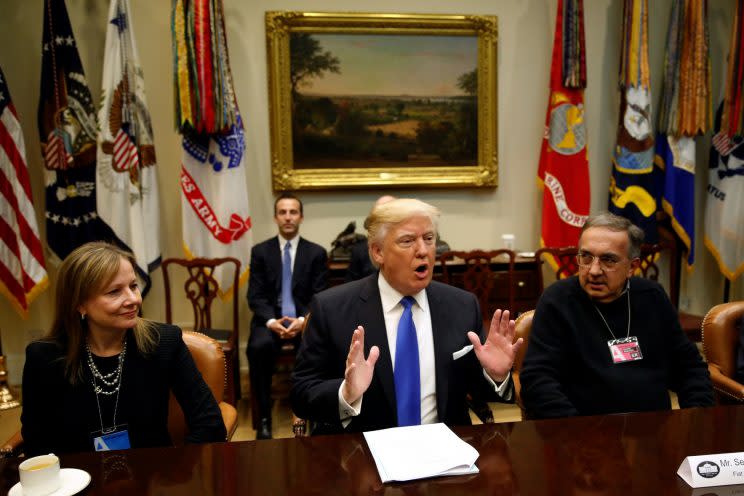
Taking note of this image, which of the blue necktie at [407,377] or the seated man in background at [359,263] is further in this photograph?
the seated man in background at [359,263]

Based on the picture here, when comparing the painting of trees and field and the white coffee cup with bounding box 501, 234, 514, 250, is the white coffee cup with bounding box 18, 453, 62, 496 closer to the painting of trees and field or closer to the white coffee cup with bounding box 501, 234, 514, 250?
the painting of trees and field

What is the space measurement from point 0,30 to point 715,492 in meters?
5.17

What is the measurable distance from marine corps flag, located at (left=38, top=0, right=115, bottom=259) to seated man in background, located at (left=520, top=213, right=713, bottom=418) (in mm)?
3307

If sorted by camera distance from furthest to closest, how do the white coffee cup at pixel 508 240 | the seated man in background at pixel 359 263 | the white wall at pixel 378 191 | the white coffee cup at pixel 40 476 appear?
the white coffee cup at pixel 508 240
the white wall at pixel 378 191
the seated man in background at pixel 359 263
the white coffee cup at pixel 40 476

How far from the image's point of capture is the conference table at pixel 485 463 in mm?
1255

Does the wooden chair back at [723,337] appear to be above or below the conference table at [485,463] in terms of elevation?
below

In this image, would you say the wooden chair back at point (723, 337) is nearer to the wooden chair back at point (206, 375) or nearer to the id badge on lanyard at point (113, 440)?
the wooden chair back at point (206, 375)

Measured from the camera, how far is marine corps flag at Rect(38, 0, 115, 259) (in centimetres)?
403

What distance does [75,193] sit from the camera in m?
4.15

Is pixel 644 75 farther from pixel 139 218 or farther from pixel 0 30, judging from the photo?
pixel 0 30

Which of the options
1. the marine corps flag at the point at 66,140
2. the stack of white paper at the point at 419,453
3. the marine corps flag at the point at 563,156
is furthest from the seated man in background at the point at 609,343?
the marine corps flag at the point at 66,140

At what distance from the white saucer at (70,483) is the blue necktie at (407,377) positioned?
926 millimetres

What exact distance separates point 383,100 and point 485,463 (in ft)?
12.5

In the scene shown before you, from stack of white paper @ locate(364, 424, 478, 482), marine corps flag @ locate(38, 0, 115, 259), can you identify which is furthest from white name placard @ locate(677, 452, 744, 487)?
marine corps flag @ locate(38, 0, 115, 259)
